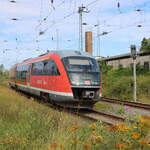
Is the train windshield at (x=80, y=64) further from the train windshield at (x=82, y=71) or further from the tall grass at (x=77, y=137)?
the tall grass at (x=77, y=137)

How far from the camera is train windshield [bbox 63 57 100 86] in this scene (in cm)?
1202

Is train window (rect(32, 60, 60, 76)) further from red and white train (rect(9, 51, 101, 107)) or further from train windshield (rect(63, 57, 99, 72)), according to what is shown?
train windshield (rect(63, 57, 99, 72))

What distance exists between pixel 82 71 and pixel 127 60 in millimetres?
22067

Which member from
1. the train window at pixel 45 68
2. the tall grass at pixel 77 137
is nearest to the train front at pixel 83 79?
the train window at pixel 45 68

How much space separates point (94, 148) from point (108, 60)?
3518 cm

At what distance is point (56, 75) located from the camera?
12484mm

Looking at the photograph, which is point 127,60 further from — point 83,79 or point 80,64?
point 83,79

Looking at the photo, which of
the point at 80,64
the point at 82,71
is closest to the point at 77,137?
the point at 82,71

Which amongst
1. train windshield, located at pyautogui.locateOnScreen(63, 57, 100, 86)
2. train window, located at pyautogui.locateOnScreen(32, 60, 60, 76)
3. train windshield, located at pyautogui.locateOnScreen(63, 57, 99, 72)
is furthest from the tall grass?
train window, located at pyautogui.locateOnScreen(32, 60, 60, 76)

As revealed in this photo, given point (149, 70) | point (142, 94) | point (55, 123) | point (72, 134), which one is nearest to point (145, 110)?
point (142, 94)

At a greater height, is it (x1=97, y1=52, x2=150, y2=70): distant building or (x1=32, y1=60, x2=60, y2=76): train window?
(x1=97, y1=52, x2=150, y2=70): distant building

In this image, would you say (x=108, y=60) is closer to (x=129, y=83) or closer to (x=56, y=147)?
(x=129, y=83)

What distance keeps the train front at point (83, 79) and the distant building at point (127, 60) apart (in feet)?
60.1

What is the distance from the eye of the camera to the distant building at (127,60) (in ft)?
98.6
